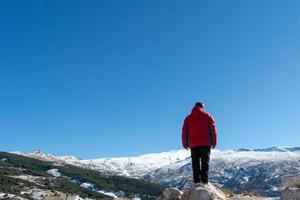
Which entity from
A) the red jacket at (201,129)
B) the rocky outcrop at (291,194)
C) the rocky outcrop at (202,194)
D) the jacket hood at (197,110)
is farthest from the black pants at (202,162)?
the rocky outcrop at (291,194)

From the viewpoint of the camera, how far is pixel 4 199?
21.2 metres

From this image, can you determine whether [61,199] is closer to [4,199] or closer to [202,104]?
[4,199]

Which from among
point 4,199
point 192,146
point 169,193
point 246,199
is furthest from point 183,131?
point 4,199

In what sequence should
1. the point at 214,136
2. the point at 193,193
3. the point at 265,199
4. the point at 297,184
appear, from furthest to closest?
1. the point at 265,199
2. the point at 297,184
3. the point at 214,136
4. the point at 193,193

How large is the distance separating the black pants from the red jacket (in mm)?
215

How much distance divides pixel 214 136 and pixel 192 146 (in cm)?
82

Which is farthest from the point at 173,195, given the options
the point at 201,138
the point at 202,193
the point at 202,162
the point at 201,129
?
the point at 201,129

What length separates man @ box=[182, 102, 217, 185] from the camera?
17.2 metres

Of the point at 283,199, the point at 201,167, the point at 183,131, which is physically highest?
the point at 183,131

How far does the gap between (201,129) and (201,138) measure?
0.99ft

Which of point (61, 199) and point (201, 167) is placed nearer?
point (201, 167)

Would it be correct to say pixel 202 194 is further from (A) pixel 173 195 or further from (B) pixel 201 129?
(B) pixel 201 129

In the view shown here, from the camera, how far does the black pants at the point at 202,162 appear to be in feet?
56.5

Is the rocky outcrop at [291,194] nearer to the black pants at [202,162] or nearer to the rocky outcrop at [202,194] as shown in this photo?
the rocky outcrop at [202,194]
